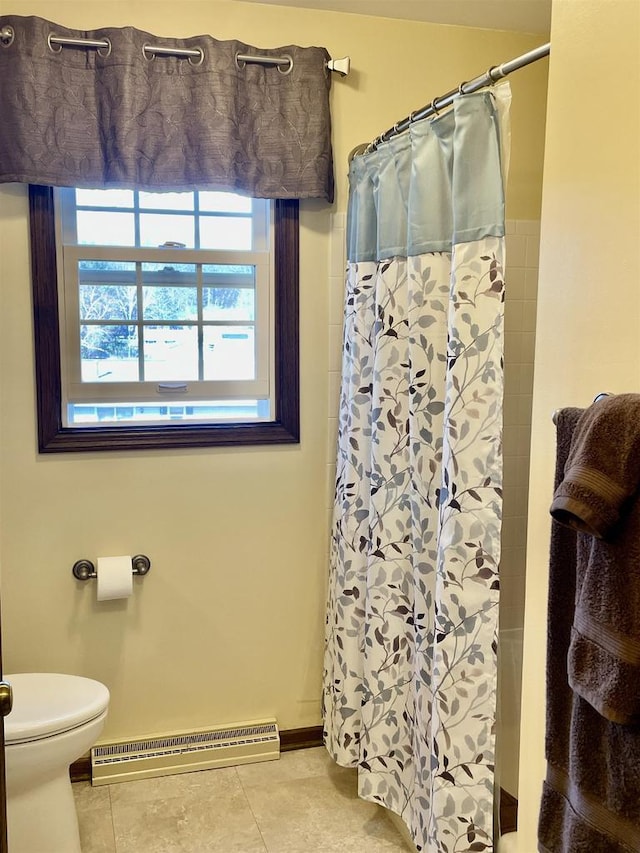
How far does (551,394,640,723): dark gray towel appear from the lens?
94 cm

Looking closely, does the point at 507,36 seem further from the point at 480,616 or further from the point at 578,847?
the point at 578,847

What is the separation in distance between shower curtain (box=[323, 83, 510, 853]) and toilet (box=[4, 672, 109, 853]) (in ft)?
2.64

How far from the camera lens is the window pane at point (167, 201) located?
94.0 inches

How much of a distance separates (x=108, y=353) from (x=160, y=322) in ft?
0.66

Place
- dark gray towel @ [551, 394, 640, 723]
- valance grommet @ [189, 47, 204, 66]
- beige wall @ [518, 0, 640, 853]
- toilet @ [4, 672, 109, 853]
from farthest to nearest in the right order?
valance grommet @ [189, 47, 204, 66] → toilet @ [4, 672, 109, 853] → beige wall @ [518, 0, 640, 853] → dark gray towel @ [551, 394, 640, 723]

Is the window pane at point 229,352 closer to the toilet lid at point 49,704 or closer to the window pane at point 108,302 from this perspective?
the window pane at point 108,302

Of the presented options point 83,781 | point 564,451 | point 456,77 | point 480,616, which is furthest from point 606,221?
point 83,781

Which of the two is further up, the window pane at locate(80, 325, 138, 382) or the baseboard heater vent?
the window pane at locate(80, 325, 138, 382)

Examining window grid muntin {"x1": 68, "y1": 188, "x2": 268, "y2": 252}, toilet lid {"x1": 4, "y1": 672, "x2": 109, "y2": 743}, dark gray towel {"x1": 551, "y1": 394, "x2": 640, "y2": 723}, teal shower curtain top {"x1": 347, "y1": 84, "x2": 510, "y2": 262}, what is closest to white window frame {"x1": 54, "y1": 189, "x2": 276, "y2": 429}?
window grid muntin {"x1": 68, "y1": 188, "x2": 268, "y2": 252}

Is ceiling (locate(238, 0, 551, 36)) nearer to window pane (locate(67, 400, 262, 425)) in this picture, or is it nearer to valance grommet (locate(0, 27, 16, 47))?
valance grommet (locate(0, 27, 16, 47))

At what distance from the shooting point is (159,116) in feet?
7.26

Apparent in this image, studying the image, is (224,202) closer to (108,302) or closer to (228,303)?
(228,303)

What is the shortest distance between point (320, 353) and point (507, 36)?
1317mm

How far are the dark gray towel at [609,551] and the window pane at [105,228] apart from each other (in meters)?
1.82
